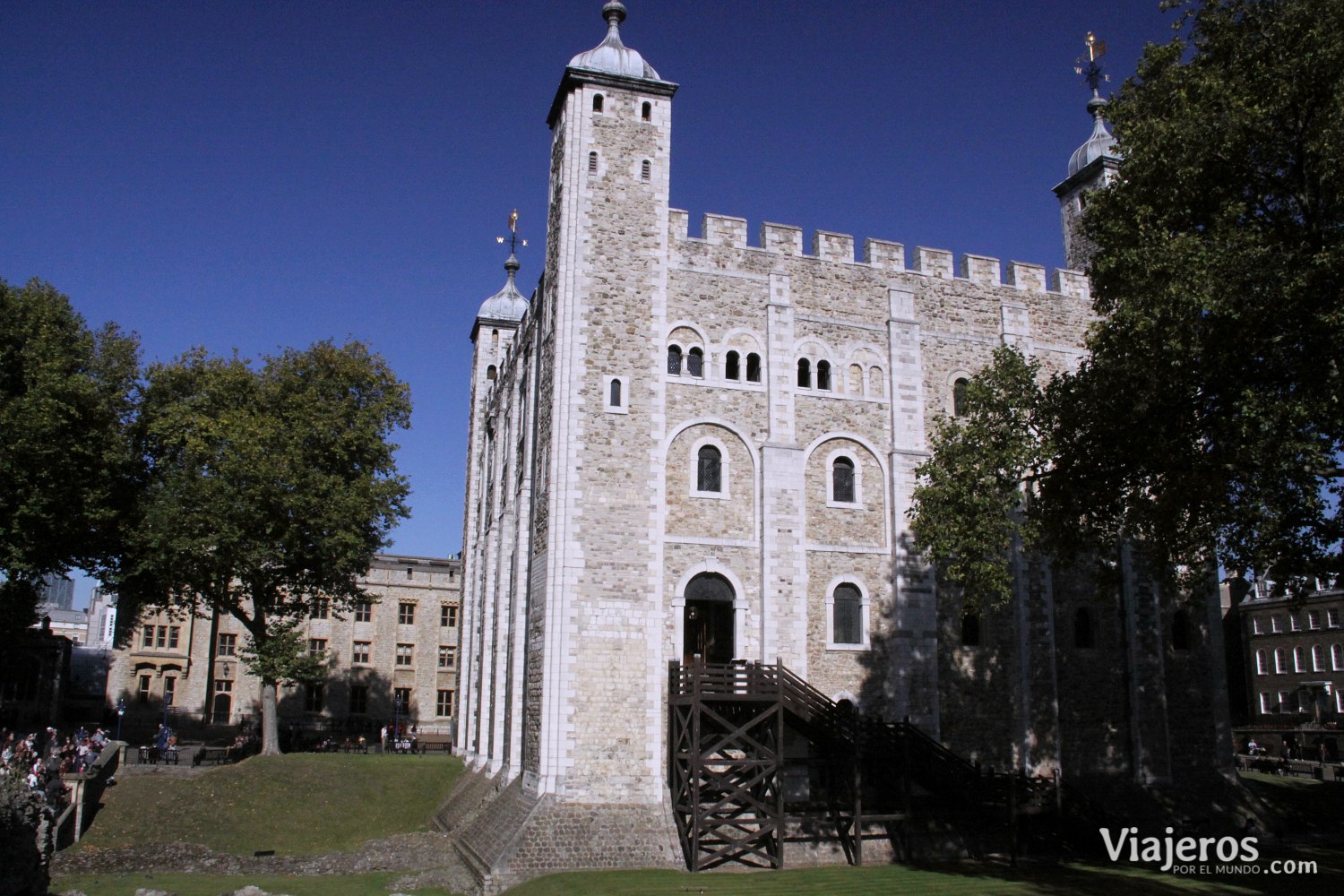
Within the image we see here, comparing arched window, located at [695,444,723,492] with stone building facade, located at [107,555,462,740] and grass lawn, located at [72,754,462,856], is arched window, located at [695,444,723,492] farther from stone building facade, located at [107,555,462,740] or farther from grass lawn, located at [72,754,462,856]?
stone building facade, located at [107,555,462,740]

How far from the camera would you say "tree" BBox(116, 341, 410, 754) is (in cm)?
3384

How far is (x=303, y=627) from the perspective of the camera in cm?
5256

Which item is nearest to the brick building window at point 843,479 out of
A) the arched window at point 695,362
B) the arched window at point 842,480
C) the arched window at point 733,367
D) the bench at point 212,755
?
the arched window at point 842,480

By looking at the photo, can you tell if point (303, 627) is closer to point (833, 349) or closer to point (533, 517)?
point (533, 517)

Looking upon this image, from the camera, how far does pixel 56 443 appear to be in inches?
1267

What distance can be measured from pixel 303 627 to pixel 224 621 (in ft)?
14.2

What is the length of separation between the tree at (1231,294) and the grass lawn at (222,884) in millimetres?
16967

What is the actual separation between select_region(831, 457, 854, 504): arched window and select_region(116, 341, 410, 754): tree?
55.1 feet

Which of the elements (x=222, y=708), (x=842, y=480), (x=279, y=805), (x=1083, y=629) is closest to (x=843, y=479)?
(x=842, y=480)

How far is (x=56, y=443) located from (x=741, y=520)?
2131 centimetres

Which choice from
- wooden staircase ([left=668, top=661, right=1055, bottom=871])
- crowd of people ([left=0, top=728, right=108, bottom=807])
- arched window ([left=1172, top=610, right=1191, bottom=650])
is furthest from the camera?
arched window ([left=1172, top=610, right=1191, bottom=650])

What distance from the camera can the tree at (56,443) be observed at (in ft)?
104

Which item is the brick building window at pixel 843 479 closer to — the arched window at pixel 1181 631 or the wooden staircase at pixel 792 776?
the wooden staircase at pixel 792 776

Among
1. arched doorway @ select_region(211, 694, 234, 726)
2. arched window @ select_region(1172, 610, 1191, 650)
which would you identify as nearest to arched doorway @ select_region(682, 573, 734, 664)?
arched window @ select_region(1172, 610, 1191, 650)
